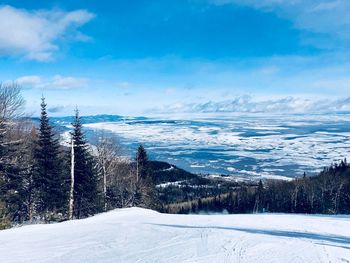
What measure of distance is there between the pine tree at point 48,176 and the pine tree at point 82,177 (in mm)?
1138

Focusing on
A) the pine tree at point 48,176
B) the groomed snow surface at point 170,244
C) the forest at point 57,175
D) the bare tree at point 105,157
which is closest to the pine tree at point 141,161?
the forest at point 57,175

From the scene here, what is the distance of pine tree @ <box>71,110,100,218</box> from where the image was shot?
2623 centimetres

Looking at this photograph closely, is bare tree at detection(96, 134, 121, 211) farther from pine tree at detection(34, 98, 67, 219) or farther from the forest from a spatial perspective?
pine tree at detection(34, 98, 67, 219)

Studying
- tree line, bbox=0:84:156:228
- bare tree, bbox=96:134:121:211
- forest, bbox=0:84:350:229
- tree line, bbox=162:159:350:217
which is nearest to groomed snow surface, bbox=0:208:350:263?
forest, bbox=0:84:350:229

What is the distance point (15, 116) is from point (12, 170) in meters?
7.37

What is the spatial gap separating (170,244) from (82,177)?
701 inches

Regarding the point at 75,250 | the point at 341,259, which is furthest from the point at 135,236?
the point at 341,259

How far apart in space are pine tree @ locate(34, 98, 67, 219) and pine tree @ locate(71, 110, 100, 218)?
1138 millimetres

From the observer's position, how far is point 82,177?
87.1ft

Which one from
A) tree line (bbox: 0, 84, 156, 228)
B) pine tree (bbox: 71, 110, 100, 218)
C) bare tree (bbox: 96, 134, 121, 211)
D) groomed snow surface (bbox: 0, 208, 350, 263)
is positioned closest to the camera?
groomed snow surface (bbox: 0, 208, 350, 263)

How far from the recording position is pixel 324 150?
610 feet

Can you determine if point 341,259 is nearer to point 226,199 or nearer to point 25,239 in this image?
point 25,239

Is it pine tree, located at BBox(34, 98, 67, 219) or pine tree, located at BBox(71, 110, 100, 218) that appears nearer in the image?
pine tree, located at BBox(34, 98, 67, 219)

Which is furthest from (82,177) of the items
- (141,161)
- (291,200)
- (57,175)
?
(291,200)
